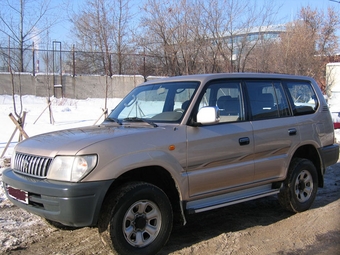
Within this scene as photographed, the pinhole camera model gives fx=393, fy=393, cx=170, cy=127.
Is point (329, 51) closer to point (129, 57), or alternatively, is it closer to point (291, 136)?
point (129, 57)

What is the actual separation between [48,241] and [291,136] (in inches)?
138

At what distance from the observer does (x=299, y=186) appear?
5801 mm

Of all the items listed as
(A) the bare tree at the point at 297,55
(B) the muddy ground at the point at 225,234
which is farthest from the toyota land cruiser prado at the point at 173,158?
(A) the bare tree at the point at 297,55

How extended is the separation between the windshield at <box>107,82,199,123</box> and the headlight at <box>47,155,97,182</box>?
1.25m

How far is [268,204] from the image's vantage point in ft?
21.0

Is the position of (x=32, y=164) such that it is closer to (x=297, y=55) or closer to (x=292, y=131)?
(x=292, y=131)

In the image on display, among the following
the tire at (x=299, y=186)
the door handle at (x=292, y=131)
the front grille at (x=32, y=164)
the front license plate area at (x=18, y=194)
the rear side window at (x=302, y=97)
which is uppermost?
the rear side window at (x=302, y=97)

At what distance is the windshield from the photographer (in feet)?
15.8

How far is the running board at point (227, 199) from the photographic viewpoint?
177 inches

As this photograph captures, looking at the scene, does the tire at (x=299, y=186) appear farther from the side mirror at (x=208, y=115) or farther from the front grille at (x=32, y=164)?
the front grille at (x=32, y=164)

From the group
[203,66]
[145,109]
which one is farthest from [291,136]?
[203,66]

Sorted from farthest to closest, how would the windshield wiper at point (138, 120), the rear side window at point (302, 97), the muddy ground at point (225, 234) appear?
the rear side window at point (302, 97) → the windshield wiper at point (138, 120) → the muddy ground at point (225, 234)

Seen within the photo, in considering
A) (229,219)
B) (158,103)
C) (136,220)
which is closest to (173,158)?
(136,220)

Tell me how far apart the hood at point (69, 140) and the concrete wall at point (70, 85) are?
19098 millimetres
